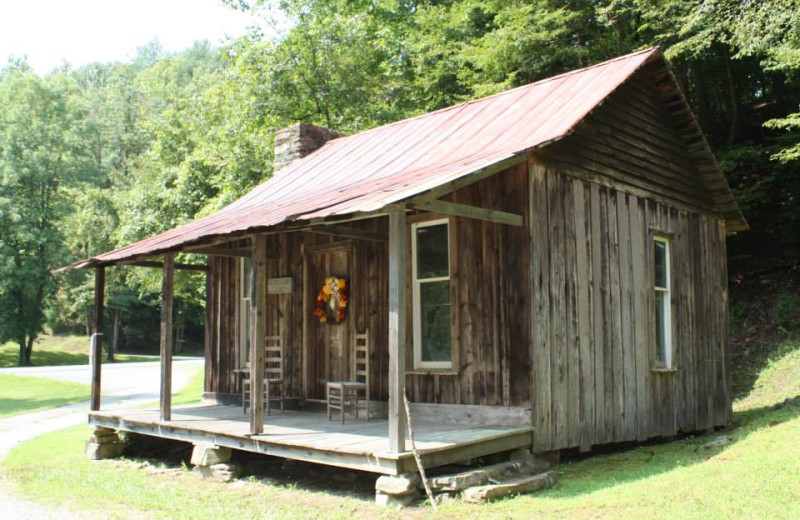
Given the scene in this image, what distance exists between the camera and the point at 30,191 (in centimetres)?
3847

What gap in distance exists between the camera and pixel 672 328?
11.0m

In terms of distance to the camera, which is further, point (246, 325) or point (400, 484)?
point (246, 325)

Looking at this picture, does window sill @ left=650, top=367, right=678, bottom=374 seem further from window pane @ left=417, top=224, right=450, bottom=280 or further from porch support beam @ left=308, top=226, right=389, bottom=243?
porch support beam @ left=308, top=226, right=389, bottom=243

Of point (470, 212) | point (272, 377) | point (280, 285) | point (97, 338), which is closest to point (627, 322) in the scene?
point (470, 212)

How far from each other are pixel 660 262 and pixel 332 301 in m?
4.82

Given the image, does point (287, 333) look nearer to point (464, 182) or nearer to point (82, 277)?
point (464, 182)

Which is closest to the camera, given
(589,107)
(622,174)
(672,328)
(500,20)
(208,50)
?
(589,107)

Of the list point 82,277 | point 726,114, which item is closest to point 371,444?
point 726,114

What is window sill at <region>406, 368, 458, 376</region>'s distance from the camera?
29.7 ft

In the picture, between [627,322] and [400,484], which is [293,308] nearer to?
[627,322]

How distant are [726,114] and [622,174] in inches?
519

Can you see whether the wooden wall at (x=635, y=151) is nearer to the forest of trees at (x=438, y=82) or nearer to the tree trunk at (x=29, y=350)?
the forest of trees at (x=438, y=82)

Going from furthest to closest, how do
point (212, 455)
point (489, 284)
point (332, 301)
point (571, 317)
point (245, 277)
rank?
point (245, 277), point (332, 301), point (571, 317), point (489, 284), point (212, 455)

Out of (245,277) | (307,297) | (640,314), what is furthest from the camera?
(245,277)
